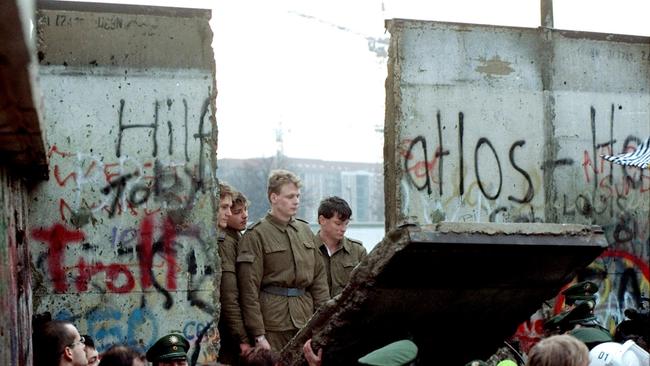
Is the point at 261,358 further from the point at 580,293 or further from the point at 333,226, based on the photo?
the point at 333,226

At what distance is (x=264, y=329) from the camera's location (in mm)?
8578

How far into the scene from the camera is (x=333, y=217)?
901 centimetres

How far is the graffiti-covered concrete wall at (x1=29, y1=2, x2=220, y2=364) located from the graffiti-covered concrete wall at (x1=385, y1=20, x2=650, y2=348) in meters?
1.85

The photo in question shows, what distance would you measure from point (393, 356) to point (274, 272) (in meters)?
3.73

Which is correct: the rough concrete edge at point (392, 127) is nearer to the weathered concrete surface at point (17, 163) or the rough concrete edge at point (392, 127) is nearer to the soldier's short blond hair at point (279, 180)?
the soldier's short blond hair at point (279, 180)

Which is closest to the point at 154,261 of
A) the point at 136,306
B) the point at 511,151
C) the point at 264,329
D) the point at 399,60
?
the point at 136,306

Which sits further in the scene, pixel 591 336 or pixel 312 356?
pixel 591 336

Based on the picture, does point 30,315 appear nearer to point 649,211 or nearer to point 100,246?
point 100,246

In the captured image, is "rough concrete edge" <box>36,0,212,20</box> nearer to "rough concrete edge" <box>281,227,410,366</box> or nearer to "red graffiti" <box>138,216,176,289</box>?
"red graffiti" <box>138,216,176,289</box>

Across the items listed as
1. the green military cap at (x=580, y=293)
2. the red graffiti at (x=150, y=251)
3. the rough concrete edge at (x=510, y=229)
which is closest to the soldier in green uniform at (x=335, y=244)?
the red graffiti at (x=150, y=251)

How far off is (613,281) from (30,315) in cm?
539

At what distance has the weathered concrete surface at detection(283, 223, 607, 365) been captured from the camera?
17.4ft

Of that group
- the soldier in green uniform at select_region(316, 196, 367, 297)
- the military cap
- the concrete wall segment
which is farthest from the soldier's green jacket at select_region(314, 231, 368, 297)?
the military cap

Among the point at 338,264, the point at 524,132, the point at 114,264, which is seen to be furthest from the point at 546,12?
the point at 114,264
